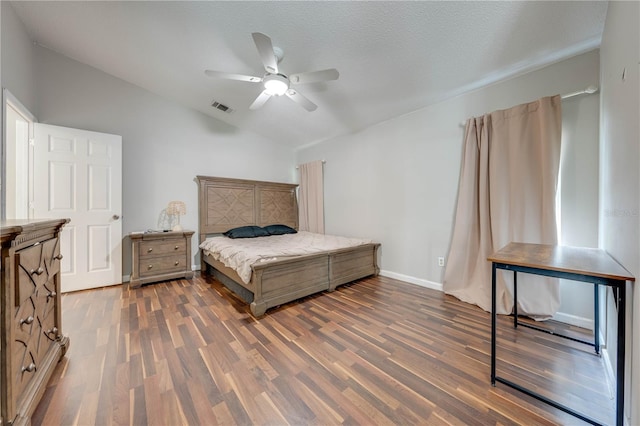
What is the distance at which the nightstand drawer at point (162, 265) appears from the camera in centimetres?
315

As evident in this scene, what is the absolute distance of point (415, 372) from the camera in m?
1.49

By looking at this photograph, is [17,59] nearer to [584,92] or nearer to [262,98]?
[262,98]

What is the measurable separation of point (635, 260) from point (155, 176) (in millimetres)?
4814

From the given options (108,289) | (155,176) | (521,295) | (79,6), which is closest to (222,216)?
(155,176)

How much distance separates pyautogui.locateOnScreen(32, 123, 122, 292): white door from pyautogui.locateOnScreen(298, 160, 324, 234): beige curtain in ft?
9.84

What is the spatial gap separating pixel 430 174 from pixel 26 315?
11.9ft

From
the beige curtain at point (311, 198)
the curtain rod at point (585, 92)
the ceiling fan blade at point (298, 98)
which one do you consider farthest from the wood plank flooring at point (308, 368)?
the beige curtain at point (311, 198)

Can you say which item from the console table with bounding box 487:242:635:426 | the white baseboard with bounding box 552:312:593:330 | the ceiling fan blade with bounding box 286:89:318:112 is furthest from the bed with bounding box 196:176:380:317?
the white baseboard with bounding box 552:312:593:330

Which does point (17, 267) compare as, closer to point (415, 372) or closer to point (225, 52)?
point (415, 372)

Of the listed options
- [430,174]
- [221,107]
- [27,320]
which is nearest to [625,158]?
[430,174]

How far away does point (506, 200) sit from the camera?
2.37 m

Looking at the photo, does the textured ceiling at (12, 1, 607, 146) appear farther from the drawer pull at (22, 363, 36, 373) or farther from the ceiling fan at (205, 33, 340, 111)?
the drawer pull at (22, 363, 36, 373)

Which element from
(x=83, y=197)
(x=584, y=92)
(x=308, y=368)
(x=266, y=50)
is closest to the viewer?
(x=308, y=368)

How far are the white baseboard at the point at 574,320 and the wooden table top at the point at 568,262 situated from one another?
36.4 inches
